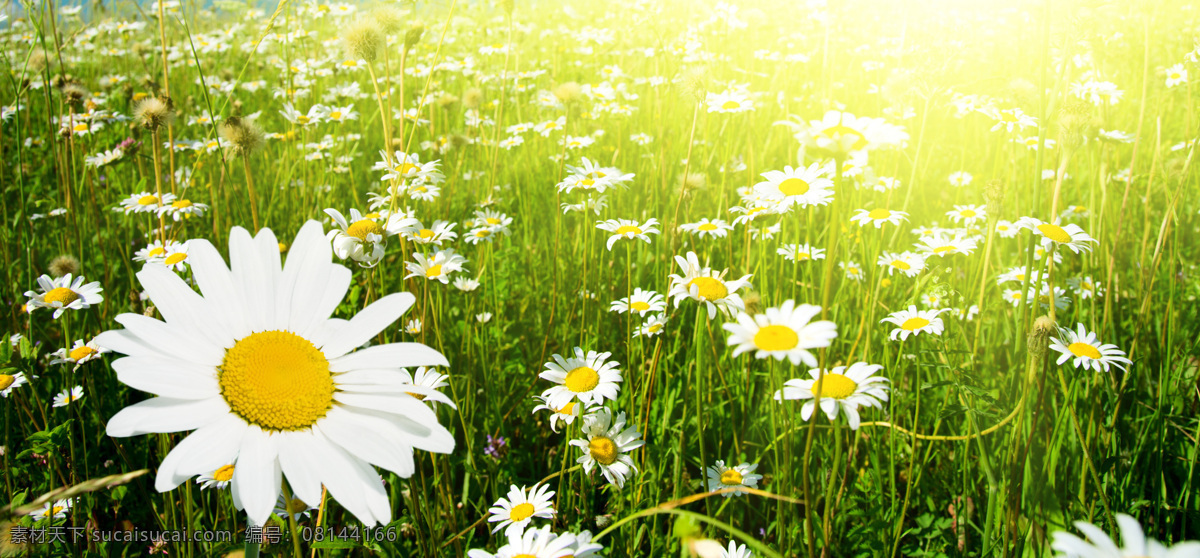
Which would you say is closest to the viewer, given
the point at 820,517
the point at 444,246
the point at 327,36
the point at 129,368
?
the point at 129,368

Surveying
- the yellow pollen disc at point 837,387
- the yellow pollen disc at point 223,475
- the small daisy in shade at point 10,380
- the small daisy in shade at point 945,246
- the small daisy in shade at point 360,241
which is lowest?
the yellow pollen disc at point 223,475

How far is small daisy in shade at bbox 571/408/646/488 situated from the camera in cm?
137

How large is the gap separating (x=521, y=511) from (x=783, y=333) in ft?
2.34

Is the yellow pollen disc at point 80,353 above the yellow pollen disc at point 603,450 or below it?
above

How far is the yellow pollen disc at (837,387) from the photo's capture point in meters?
1.15

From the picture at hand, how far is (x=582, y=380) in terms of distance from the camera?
4.84 ft

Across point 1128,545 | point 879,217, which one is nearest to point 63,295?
point 1128,545

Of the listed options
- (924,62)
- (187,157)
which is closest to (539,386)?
(924,62)

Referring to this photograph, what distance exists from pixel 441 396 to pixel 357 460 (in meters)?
0.11

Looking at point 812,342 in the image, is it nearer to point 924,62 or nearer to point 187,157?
point 924,62

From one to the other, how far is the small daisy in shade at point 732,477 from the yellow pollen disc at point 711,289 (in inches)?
15.5

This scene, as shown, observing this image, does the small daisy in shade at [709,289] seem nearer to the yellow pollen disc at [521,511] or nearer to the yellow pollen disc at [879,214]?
the yellow pollen disc at [521,511]

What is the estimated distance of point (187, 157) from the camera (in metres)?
3.76

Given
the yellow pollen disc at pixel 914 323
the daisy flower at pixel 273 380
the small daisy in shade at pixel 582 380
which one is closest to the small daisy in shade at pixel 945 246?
the yellow pollen disc at pixel 914 323
